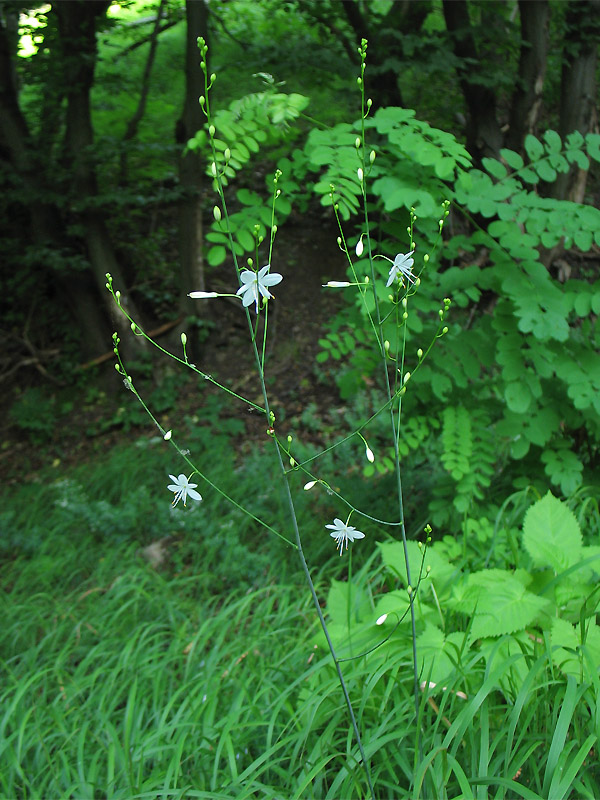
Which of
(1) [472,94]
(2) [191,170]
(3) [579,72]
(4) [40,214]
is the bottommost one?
(4) [40,214]

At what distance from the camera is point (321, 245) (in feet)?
20.4

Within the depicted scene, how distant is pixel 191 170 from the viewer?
5.29 metres

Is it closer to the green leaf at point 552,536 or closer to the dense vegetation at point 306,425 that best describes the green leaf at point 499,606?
the dense vegetation at point 306,425

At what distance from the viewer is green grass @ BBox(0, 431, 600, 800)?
1.43 metres

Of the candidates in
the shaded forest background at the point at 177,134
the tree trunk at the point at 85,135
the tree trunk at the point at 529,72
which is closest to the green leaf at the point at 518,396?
the shaded forest background at the point at 177,134

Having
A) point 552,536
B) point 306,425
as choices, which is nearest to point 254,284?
point 552,536

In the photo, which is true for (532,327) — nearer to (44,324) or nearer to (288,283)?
(288,283)

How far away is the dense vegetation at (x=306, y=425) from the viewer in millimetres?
1572

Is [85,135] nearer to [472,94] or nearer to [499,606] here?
[472,94]

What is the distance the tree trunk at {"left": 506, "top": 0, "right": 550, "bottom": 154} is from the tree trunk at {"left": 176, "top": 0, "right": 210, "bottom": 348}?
2215 mm

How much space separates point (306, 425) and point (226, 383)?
831mm

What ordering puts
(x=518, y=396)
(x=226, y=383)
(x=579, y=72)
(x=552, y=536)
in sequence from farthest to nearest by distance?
(x=226, y=383) → (x=579, y=72) → (x=518, y=396) → (x=552, y=536)

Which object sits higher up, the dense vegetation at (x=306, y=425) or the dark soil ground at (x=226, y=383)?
the dense vegetation at (x=306, y=425)

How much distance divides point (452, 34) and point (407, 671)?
12.7 ft
